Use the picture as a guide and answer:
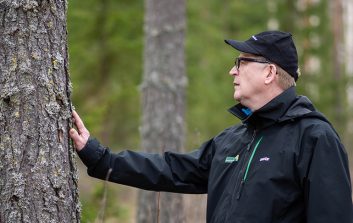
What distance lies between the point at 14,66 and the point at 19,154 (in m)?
0.44

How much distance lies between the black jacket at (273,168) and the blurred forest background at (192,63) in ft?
5.94

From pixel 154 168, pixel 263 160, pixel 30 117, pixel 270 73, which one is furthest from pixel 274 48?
pixel 30 117

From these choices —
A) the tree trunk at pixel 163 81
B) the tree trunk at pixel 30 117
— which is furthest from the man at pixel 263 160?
the tree trunk at pixel 163 81

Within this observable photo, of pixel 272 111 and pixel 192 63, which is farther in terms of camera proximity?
pixel 192 63

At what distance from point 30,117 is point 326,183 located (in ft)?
4.96

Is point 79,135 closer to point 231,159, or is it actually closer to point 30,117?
point 30,117

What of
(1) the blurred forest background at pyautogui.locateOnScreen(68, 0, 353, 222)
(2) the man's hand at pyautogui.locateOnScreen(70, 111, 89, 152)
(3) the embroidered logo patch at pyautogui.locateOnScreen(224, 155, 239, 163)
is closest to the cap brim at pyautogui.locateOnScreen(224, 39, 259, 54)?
(3) the embroidered logo patch at pyautogui.locateOnScreen(224, 155, 239, 163)

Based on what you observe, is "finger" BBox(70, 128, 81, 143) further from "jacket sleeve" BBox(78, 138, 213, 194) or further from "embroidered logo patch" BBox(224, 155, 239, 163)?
"embroidered logo patch" BBox(224, 155, 239, 163)

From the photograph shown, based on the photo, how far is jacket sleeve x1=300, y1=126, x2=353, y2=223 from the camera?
306 centimetres

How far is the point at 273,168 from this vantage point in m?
3.23

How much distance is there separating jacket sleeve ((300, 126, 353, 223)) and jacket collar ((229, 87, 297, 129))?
0.98ft

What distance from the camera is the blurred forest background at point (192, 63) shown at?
10891mm

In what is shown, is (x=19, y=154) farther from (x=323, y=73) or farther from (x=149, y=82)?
(x=323, y=73)

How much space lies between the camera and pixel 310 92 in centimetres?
→ 1533
